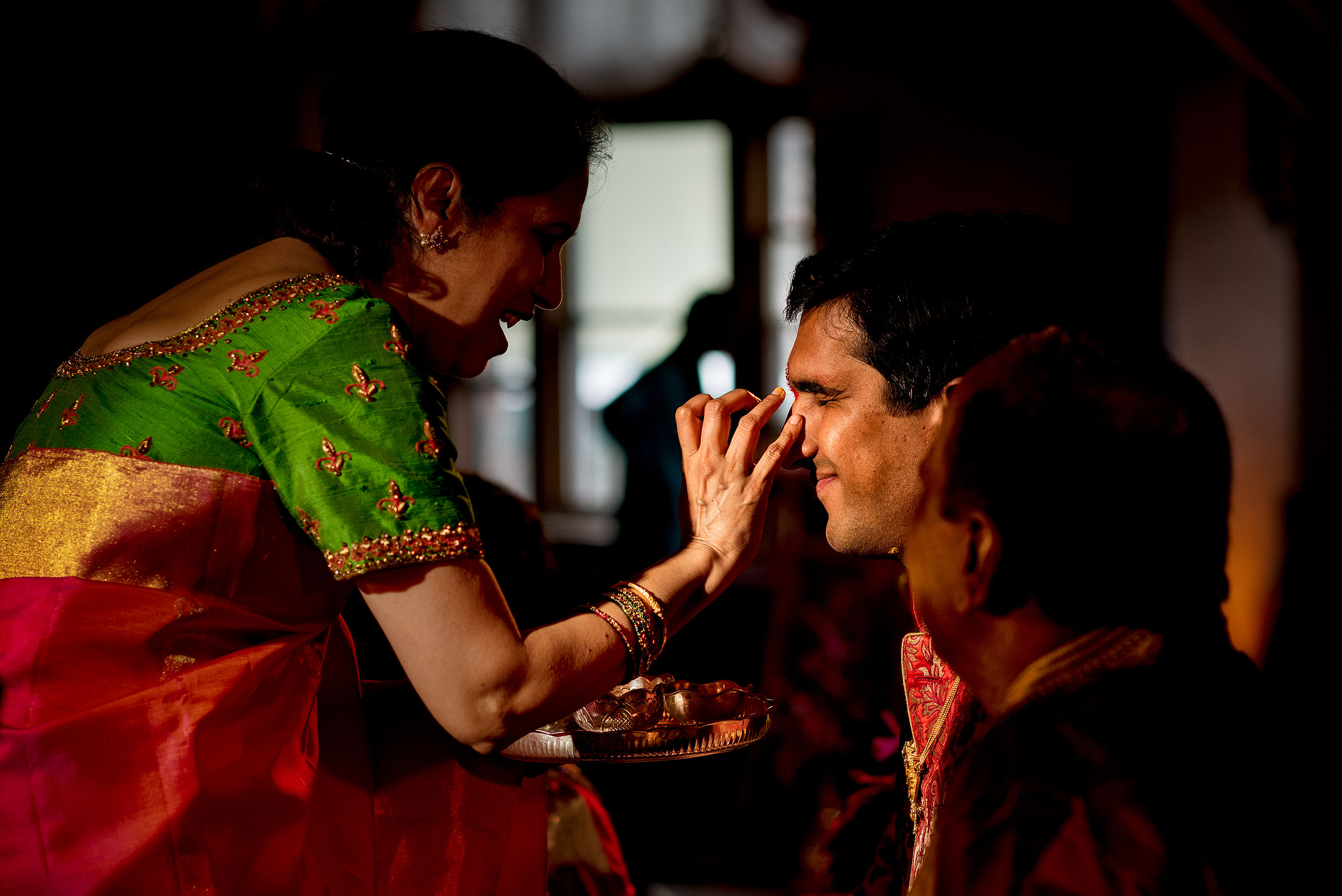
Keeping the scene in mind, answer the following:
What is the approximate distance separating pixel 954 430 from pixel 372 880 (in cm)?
99

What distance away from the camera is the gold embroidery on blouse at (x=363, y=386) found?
113 centimetres

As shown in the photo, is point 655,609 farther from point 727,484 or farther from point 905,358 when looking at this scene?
point 905,358

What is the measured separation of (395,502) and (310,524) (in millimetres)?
100

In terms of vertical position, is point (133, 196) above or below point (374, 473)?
above

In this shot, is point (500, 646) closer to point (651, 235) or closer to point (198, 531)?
point (198, 531)

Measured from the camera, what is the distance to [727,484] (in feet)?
4.65

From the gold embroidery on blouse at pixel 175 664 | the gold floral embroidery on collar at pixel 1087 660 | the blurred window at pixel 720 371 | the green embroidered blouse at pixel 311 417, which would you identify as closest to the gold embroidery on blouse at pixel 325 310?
the green embroidered blouse at pixel 311 417

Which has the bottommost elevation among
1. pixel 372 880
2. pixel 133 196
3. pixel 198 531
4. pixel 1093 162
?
pixel 372 880

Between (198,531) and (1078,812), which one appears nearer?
(1078,812)

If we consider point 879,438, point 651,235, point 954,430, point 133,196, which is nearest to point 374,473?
point 954,430

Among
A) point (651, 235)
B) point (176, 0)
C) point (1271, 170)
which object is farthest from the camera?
point (651, 235)

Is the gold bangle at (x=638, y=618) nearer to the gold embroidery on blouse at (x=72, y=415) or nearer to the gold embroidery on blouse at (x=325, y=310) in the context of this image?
the gold embroidery on blouse at (x=325, y=310)

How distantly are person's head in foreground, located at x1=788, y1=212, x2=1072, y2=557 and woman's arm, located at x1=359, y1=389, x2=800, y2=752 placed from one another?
0.14 meters

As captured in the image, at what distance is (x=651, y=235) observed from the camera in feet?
19.1
